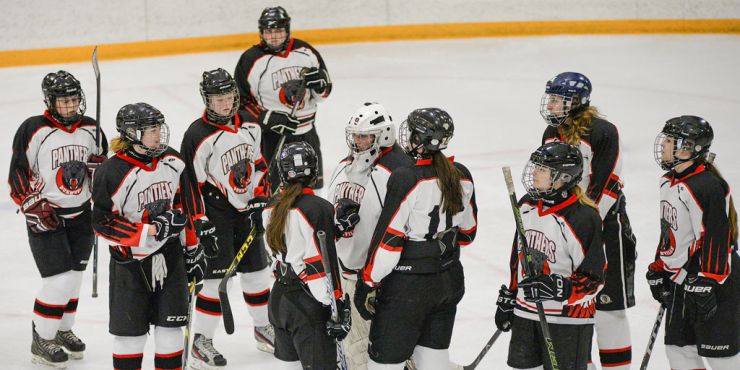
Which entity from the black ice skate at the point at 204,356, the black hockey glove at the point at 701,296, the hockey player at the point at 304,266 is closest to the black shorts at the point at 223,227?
the black ice skate at the point at 204,356

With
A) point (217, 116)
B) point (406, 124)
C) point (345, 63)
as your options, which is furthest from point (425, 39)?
point (406, 124)

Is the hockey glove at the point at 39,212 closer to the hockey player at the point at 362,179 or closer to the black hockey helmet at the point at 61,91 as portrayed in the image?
the black hockey helmet at the point at 61,91

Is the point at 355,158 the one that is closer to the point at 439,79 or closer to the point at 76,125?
the point at 76,125

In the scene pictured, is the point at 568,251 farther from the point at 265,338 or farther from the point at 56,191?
the point at 56,191

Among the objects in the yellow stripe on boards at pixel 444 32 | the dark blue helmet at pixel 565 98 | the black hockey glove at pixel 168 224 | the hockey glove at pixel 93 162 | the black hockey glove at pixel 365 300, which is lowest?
the black hockey glove at pixel 365 300

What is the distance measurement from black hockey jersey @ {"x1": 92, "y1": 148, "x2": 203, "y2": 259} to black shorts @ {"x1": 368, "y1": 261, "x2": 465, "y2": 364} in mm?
964

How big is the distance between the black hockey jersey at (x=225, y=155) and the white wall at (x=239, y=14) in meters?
6.96

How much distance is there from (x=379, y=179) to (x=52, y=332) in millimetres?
1933

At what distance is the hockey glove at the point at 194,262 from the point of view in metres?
4.36

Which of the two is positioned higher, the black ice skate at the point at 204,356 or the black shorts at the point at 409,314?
the black shorts at the point at 409,314

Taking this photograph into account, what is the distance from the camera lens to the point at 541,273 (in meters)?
3.76

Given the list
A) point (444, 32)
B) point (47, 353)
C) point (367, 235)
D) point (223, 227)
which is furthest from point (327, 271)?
point (444, 32)

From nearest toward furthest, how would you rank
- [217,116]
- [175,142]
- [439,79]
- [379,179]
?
[379,179], [217,116], [175,142], [439,79]

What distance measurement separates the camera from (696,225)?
395cm
